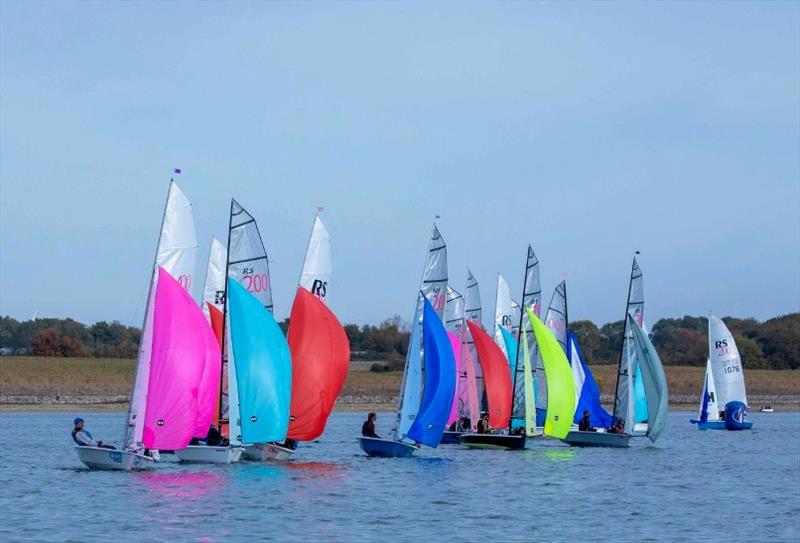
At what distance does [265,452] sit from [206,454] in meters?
3.03

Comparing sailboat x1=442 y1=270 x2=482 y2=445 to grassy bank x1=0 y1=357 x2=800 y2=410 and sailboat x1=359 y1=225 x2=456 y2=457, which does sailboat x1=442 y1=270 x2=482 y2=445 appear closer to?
sailboat x1=359 y1=225 x2=456 y2=457

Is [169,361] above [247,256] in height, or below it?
below

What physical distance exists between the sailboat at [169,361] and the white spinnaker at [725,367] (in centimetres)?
4755

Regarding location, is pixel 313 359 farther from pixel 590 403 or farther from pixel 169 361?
pixel 590 403

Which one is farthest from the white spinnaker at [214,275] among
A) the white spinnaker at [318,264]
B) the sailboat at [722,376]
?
the sailboat at [722,376]

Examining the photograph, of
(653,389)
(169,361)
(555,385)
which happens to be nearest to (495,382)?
(555,385)

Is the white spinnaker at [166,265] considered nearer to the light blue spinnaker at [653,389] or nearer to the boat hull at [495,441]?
the boat hull at [495,441]

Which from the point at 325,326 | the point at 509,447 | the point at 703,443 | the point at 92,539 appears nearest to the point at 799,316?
the point at 703,443

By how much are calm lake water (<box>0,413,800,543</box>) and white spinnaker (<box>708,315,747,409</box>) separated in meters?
25.7

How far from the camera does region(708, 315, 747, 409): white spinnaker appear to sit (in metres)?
81.2

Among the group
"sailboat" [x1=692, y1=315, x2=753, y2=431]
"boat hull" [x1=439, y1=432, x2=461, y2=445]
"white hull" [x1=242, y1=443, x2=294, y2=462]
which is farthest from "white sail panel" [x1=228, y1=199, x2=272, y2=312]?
"sailboat" [x1=692, y1=315, x2=753, y2=431]

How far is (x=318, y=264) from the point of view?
46.0 meters

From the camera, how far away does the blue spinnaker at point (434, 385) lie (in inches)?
1838

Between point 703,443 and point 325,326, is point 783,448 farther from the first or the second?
point 325,326
